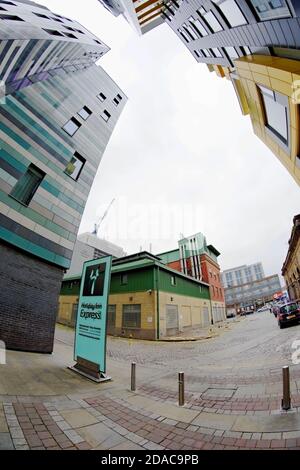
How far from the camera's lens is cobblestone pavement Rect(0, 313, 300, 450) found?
332cm

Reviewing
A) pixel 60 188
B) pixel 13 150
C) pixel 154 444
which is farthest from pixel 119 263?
pixel 154 444

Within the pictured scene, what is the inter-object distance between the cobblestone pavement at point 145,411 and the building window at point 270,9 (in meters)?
8.68

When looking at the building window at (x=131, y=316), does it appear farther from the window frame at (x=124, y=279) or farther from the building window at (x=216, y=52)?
the building window at (x=216, y=52)

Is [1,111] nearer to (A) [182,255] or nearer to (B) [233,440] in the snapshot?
(B) [233,440]

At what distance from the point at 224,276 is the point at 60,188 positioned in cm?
11480

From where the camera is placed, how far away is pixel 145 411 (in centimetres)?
471

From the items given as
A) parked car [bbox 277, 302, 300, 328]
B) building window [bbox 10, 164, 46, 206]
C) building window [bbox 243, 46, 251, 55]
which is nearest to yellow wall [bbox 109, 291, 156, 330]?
parked car [bbox 277, 302, 300, 328]

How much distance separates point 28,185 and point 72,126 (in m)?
5.83

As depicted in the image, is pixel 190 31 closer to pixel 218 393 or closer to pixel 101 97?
pixel 101 97

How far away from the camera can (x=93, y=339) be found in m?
7.02

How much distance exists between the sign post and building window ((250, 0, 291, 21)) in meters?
8.05

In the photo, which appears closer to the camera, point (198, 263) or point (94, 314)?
point (94, 314)

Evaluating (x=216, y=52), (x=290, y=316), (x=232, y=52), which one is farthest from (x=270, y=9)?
(x=290, y=316)

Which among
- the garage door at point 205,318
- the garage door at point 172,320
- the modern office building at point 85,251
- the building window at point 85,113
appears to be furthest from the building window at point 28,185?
the garage door at point 205,318
